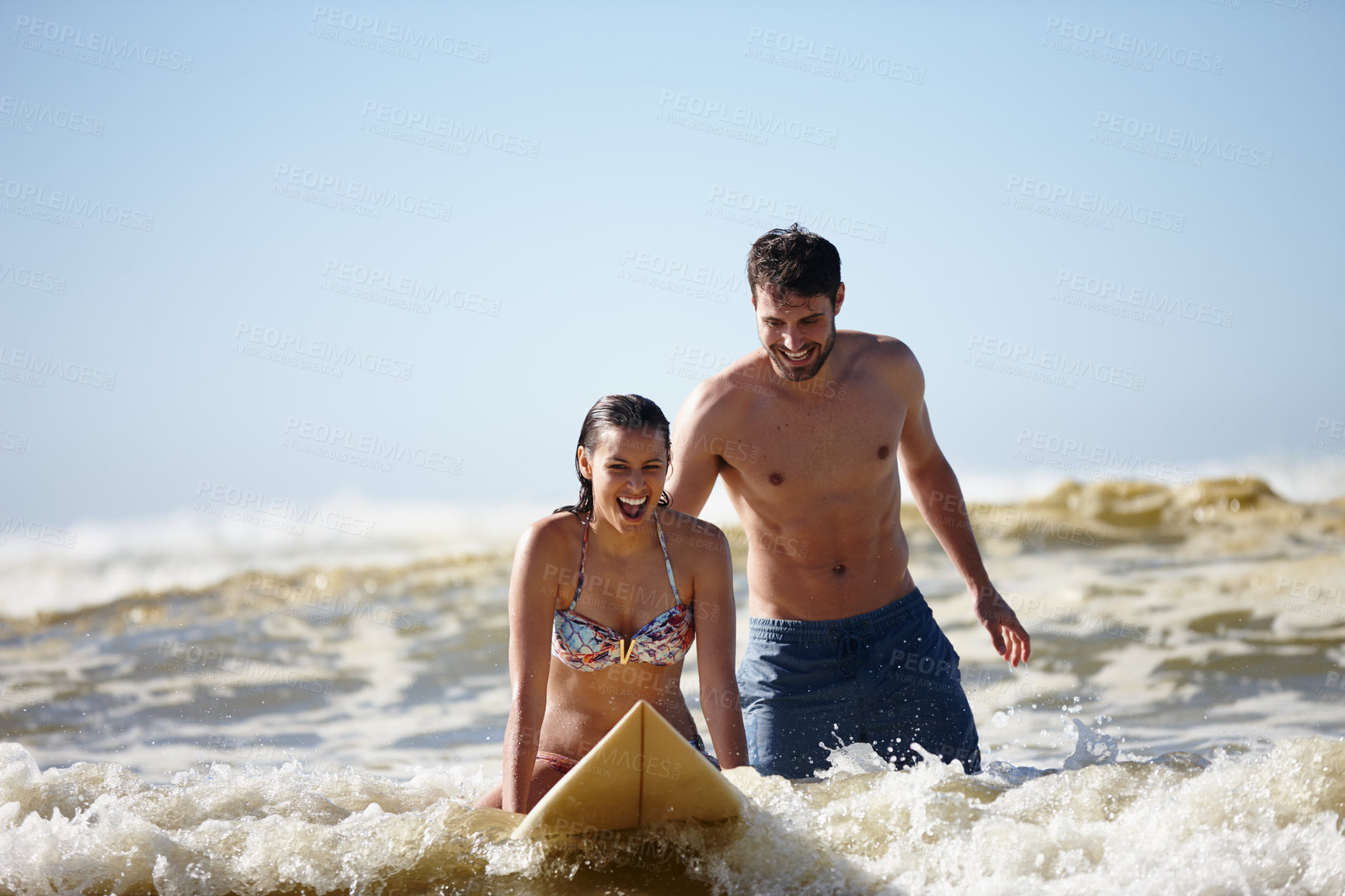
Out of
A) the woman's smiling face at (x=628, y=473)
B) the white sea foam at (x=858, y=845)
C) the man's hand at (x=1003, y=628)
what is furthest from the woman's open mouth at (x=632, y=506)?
the man's hand at (x=1003, y=628)

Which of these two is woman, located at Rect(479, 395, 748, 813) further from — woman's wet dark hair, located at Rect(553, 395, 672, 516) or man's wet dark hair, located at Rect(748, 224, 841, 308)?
man's wet dark hair, located at Rect(748, 224, 841, 308)

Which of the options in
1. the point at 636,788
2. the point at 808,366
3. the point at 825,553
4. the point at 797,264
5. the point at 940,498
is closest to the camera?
the point at 636,788

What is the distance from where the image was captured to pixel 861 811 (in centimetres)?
321

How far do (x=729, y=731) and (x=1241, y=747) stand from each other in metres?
2.32

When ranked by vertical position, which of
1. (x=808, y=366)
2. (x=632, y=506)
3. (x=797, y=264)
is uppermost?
(x=797, y=264)

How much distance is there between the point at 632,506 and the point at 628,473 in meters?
0.10

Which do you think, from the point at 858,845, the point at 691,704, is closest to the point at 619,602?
the point at 858,845

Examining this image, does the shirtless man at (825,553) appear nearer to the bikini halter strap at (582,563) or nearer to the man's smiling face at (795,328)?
the man's smiling face at (795,328)

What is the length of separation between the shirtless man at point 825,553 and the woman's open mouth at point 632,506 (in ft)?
1.98

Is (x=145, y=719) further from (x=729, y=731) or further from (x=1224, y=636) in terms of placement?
(x=1224, y=636)

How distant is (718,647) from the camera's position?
3.20 metres

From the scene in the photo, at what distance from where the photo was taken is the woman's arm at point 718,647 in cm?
317

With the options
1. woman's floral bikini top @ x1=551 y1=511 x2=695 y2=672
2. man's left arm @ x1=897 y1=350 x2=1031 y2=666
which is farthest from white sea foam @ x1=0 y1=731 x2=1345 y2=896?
man's left arm @ x1=897 y1=350 x2=1031 y2=666

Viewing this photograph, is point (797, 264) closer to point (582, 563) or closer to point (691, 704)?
point (582, 563)
